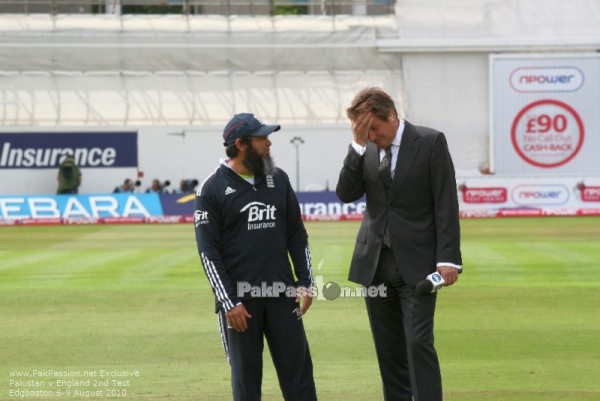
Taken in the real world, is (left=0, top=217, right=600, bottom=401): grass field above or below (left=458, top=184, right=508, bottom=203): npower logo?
above

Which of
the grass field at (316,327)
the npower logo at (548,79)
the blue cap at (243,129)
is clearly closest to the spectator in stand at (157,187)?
the npower logo at (548,79)

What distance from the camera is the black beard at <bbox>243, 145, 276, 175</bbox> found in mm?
6430

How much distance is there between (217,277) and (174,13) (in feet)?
136

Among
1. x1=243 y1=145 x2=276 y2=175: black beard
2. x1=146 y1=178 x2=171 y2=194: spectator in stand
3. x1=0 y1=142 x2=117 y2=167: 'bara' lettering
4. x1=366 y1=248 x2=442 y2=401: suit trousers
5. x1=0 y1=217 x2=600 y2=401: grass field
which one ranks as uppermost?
x1=243 y1=145 x2=276 y2=175: black beard

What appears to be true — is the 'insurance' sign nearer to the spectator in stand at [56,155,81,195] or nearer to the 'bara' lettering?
the 'bara' lettering

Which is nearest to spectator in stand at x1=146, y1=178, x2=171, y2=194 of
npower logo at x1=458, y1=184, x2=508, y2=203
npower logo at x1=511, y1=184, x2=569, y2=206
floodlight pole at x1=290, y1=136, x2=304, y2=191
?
floodlight pole at x1=290, y1=136, x2=304, y2=191

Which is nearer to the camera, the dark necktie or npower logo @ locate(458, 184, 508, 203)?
the dark necktie

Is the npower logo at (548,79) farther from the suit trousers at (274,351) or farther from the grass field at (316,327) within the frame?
the suit trousers at (274,351)

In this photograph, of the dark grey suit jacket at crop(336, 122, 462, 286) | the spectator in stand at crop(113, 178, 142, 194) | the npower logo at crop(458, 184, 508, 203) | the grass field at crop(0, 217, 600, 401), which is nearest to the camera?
the dark grey suit jacket at crop(336, 122, 462, 286)

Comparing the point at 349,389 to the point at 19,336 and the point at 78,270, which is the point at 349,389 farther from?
the point at 78,270

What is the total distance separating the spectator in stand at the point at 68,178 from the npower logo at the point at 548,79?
17.7 metres

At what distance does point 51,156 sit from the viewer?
41.9 m

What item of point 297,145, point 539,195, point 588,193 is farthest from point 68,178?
point 588,193

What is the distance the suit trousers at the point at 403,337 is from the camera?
6.43 meters
